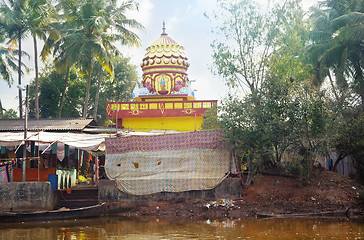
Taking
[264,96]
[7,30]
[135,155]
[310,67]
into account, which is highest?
[7,30]

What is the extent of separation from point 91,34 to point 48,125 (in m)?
6.97

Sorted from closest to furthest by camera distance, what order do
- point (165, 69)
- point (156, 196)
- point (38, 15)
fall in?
point (156, 196)
point (38, 15)
point (165, 69)

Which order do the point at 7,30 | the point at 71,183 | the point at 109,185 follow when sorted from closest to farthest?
the point at 109,185
the point at 71,183
the point at 7,30

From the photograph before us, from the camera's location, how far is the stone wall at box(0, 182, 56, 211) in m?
16.6

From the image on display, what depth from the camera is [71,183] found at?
65.6 ft

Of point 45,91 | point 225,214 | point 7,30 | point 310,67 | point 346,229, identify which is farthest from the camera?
point 45,91

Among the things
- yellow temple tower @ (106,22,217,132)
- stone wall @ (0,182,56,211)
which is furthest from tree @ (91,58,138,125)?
stone wall @ (0,182,56,211)

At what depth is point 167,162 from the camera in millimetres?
17375

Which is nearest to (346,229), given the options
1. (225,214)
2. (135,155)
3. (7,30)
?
(225,214)

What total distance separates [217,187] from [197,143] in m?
1.89

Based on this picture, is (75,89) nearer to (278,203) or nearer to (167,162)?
(167,162)

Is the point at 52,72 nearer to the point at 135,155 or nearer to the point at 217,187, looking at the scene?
the point at 135,155

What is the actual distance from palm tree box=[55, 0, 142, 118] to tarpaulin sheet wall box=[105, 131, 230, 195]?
9.26 metres

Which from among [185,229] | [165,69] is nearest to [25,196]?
[185,229]
